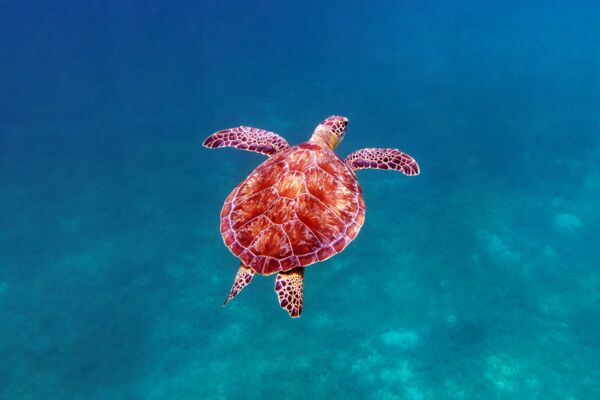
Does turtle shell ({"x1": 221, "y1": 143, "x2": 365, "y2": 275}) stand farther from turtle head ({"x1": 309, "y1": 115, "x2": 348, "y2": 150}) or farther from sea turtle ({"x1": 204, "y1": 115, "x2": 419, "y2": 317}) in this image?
turtle head ({"x1": 309, "y1": 115, "x2": 348, "y2": 150})

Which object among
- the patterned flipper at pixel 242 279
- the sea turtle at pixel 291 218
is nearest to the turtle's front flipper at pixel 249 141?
the sea turtle at pixel 291 218

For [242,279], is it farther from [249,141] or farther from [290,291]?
[249,141]

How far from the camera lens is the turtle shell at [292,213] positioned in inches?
259

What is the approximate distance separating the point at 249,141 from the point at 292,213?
11.1 ft

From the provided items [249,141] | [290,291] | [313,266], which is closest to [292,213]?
[290,291]

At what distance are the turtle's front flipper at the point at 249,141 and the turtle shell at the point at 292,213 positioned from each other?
5.22 ft

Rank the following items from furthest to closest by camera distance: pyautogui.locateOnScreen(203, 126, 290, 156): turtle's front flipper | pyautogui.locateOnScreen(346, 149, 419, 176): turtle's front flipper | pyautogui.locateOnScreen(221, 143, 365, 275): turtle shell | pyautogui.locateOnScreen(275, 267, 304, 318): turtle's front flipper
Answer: pyautogui.locateOnScreen(203, 126, 290, 156): turtle's front flipper < pyautogui.locateOnScreen(346, 149, 419, 176): turtle's front flipper < pyautogui.locateOnScreen(275, 267, 304, 318): turtle's front flipper < pyautogui.locateOnScreen(221, 143, 365, 275): turtle shell

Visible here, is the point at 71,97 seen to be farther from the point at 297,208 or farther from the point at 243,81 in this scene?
the point at 297,208

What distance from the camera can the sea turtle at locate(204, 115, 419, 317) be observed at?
21.6ft

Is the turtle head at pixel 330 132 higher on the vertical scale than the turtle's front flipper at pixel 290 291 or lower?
higher

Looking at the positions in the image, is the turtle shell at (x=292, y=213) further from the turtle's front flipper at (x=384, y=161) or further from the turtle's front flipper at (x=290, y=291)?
the turtle's front flipper at (x=384, y=161)

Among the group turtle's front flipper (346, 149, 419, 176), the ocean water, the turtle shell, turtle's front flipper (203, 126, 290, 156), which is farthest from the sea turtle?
the ocean water

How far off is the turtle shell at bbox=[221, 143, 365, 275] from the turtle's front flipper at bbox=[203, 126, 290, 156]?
1590 millimetres

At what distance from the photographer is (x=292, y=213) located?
6730 millimetres
